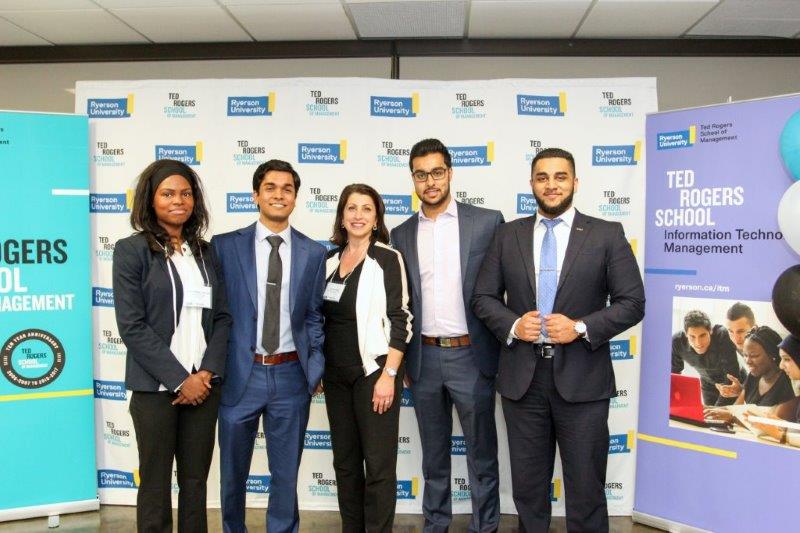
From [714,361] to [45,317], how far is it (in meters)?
3.59

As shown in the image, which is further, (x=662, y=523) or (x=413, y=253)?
(x=662, y=523)

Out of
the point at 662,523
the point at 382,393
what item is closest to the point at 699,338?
the point at 662,523

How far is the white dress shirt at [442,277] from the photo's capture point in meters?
2.67

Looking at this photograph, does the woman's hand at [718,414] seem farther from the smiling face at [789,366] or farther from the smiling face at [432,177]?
the smiling face at [432,177]

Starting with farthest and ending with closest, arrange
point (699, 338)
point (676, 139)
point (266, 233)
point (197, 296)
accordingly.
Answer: point (676, 139) → point (699, 338) → point (266, 233) → point (197, 296)

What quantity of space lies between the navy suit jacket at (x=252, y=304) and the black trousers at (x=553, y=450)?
0.90 m

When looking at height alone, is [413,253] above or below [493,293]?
above

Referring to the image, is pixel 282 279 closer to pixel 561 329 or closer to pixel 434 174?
pixel 434 174

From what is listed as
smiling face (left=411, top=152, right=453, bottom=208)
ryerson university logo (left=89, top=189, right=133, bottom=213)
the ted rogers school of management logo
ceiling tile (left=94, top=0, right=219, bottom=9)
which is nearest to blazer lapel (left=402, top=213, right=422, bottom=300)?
smiling face (left=411, top=152, right=453, bottom=208)

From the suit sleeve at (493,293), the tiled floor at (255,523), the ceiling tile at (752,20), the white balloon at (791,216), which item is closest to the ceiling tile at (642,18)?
the ceiling tile at (752,20)

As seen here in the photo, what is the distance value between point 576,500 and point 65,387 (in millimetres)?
2806

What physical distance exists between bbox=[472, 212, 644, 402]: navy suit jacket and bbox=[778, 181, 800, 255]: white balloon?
70 cm

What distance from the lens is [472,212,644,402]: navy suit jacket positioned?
7.64 ft

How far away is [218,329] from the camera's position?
2311 millimetres
